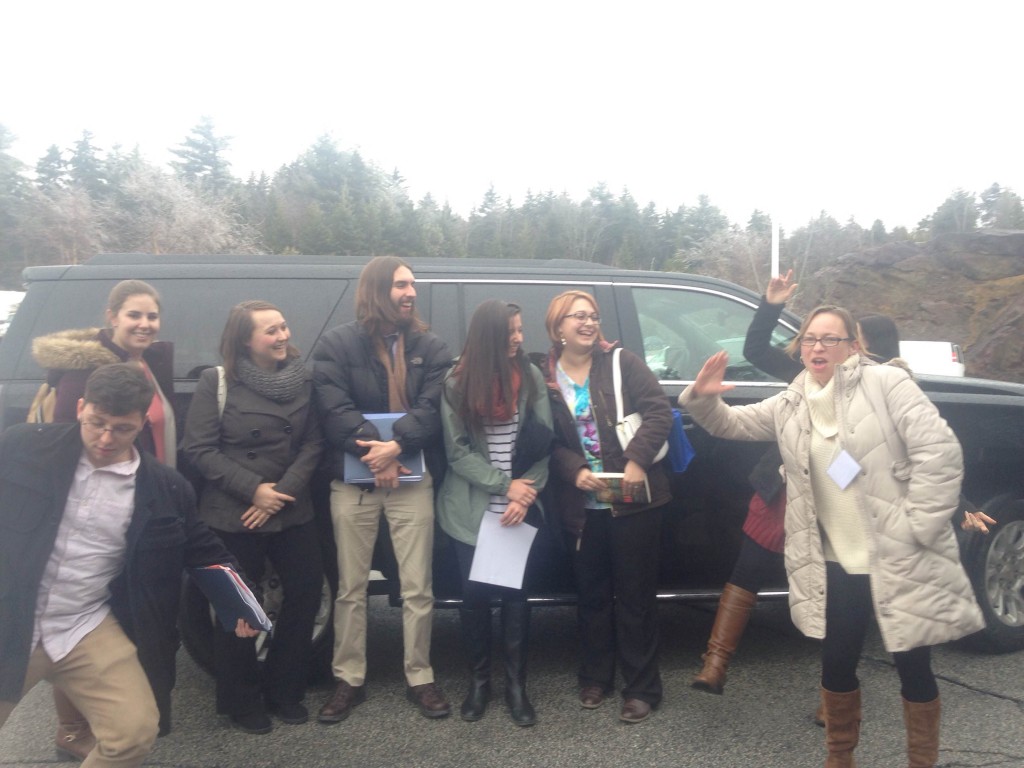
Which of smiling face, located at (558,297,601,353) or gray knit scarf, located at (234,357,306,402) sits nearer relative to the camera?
gray knit scarf, located at (234,357,306,402)

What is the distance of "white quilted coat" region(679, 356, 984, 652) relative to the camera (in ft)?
9.70

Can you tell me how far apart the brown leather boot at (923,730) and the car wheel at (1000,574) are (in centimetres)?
155

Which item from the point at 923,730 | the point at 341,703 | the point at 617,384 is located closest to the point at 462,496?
the point at 617,384

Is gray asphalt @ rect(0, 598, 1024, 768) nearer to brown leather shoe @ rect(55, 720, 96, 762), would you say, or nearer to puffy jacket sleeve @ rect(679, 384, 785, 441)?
brown leather shoe @ rect(55, 720, 96, 762)

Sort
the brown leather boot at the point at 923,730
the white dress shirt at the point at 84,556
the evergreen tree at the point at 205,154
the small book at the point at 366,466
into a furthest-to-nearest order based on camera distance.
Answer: the evergreen tree at the point at 205,154, the small book at the point at 366,466, the brown leather boot at the point at 923,730, the white dress shirt at the point at 84,556

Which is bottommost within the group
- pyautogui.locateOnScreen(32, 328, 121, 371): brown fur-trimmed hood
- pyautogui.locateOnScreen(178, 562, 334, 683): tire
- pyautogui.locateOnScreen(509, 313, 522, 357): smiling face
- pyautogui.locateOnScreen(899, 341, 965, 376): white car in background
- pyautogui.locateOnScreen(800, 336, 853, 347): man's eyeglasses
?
pyautogui.locateOnScreen(178, 562, 334, 683): tire

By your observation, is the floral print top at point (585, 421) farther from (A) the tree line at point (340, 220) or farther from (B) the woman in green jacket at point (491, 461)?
(A) the tree line at point (340, 220)

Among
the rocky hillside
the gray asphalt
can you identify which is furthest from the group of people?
the rocky hillside

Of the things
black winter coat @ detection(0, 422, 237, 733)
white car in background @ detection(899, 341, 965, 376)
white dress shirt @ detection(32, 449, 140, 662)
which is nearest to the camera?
black winter coat @ detection(0, 422, 237, 733)

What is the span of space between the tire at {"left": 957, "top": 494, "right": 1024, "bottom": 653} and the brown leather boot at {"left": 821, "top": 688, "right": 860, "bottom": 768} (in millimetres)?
1653

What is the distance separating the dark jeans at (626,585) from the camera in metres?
3.91

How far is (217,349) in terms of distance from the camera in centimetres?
414

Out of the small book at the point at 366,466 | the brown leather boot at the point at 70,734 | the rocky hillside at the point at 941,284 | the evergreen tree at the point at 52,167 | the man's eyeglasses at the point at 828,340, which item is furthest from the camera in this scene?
the evergreen tree at the point at 52,167

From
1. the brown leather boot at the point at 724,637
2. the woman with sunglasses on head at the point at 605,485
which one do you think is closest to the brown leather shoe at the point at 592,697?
the woman with sunglasses on head at the point at 605,485
